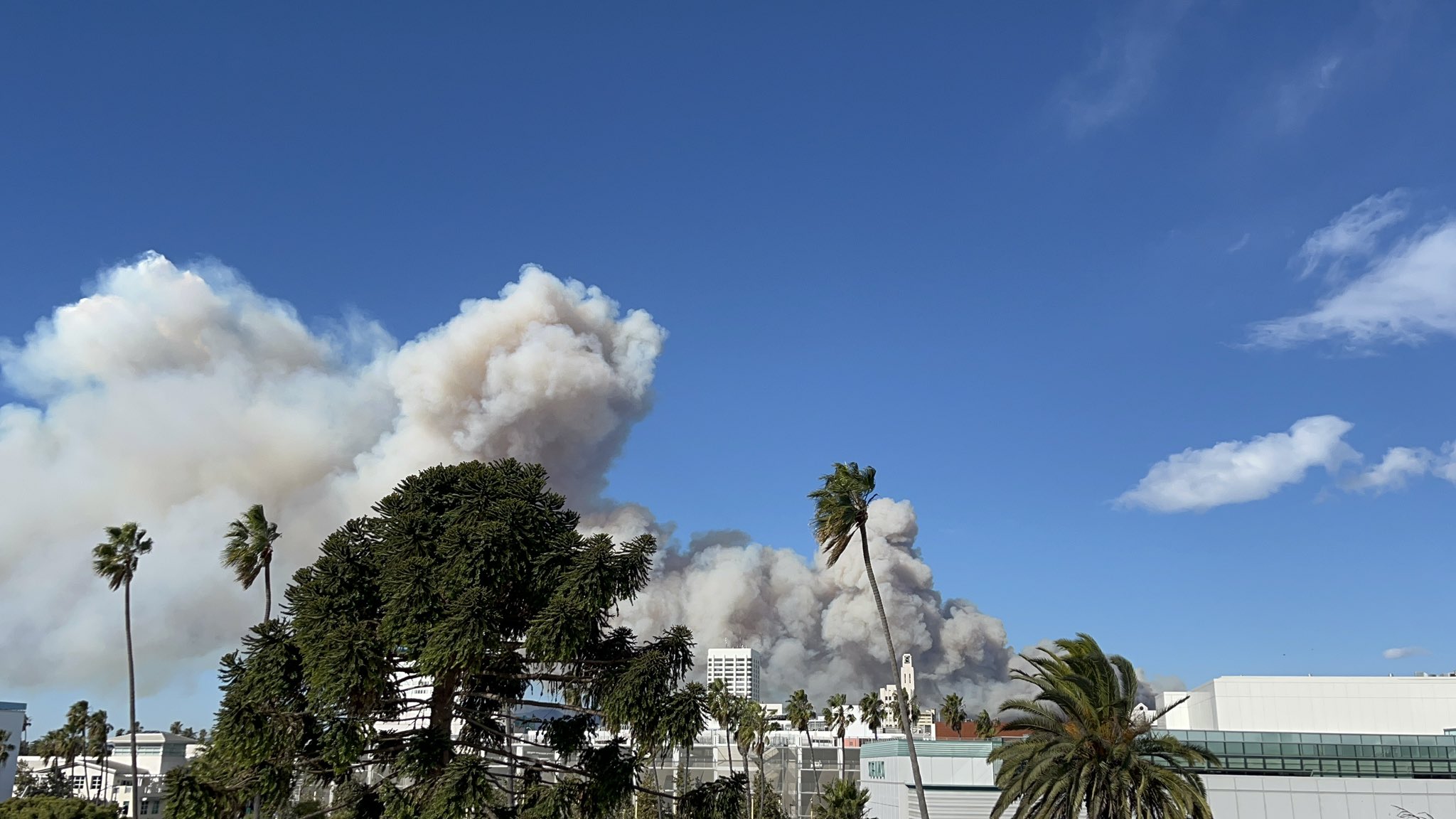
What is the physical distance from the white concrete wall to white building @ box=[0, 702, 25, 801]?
8585 cm

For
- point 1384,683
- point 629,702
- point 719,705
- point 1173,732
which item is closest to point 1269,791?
point 1173,732

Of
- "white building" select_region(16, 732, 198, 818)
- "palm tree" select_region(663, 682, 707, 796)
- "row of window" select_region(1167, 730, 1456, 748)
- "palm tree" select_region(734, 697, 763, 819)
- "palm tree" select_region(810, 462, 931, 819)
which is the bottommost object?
"white building" select_region(16, 732, 198, 818)

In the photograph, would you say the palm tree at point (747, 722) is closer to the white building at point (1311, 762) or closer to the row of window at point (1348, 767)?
the white building at point (1311, 762)

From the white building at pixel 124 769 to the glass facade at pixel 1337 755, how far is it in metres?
103

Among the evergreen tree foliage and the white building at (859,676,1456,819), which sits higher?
the evergreen tree foliage

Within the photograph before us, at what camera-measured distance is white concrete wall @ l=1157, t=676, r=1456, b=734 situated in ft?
210

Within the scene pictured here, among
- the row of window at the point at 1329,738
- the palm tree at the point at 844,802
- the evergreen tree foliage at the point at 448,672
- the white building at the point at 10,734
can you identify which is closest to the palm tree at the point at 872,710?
the palm tree at the point at 844,802

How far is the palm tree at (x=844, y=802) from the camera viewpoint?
212 feet

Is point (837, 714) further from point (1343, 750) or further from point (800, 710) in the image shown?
point (1343, 750)

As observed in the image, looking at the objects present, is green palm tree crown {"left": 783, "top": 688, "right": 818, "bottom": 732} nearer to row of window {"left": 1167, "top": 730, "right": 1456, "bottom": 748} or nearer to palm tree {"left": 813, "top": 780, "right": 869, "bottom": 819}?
palm tree {"left": 813, "top": 780, "right": 869, "bottom": 819}

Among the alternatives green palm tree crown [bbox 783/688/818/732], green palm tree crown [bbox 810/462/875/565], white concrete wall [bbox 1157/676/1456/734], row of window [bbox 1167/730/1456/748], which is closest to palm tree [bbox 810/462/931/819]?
green palm tree crown [bbox 810/462/875/565]

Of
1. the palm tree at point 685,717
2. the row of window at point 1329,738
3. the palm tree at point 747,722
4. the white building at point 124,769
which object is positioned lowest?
the white building at point 124,769

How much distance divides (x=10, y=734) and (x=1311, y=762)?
304ft

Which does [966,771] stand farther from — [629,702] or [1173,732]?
[629,702]
